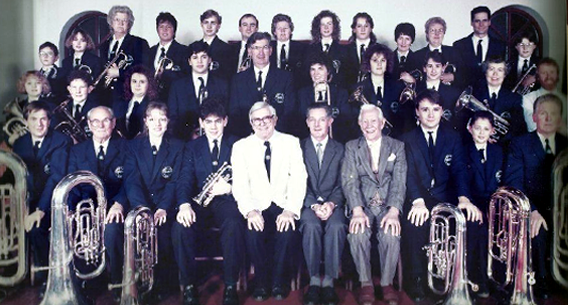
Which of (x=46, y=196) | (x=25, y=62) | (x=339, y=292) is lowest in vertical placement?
(x=339, y=292)

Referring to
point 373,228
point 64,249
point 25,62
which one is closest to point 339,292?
point 373,228

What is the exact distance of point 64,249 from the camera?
125 inches

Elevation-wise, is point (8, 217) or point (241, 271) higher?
point (8, 217)

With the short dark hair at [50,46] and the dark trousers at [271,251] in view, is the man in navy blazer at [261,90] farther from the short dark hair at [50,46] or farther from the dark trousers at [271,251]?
the short dark hair at [50,46]

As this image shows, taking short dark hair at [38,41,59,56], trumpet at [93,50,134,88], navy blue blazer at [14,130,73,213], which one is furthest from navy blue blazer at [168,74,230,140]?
short dark hair at [38,41,59,56]

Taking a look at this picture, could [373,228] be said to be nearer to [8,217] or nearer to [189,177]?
[189,177]

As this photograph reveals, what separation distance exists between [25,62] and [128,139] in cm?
85

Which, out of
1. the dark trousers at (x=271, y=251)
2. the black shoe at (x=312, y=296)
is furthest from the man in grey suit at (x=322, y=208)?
the dark trousers at (x=271, y=251)

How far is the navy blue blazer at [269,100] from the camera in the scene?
3.26m

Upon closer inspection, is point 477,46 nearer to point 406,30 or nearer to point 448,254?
point 406,30

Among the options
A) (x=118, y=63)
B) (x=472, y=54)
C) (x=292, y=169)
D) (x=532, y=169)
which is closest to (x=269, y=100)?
(x=292, y=169)

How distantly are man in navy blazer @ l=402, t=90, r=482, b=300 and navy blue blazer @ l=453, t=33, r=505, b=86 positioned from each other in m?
0.24

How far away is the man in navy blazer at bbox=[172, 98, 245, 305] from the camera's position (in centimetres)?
317

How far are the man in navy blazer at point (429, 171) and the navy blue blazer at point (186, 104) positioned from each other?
123cm
